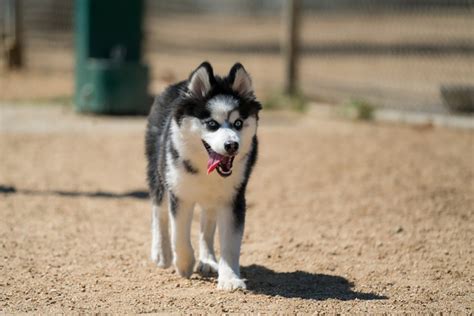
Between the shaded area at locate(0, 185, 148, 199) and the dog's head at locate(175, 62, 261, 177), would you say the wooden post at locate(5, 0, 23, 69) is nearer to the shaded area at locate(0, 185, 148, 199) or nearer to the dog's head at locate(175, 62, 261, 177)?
the shaded area at locate(0, 185, 148, 199)

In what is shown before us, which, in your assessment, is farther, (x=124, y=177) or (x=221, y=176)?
(x=124, y=177)

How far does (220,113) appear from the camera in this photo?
5293 millimetres

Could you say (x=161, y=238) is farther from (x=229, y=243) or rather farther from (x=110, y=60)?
(x=110, y=60)

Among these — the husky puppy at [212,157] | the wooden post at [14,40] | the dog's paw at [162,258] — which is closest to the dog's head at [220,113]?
the husky puppy at [212,157]

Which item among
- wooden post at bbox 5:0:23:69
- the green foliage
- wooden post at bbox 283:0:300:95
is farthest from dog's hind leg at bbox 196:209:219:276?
wooden post at bbox 5:0:23:69

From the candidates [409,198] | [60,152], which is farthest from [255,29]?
[409,198]

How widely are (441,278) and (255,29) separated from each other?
16685 mm

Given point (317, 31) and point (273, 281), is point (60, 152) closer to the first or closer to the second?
point (273, 281)

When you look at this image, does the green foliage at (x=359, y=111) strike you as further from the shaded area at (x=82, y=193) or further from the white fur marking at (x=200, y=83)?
the white fur marking at (x=200, y=83)

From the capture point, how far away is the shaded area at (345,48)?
52.0 feet

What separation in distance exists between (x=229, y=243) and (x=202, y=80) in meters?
1.02

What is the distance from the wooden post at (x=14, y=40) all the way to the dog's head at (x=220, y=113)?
11807 millimetres

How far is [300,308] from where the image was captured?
5.02 m

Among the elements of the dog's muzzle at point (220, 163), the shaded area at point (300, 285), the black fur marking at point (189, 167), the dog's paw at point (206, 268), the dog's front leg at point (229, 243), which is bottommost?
the dog's paw at point (206, 268)
